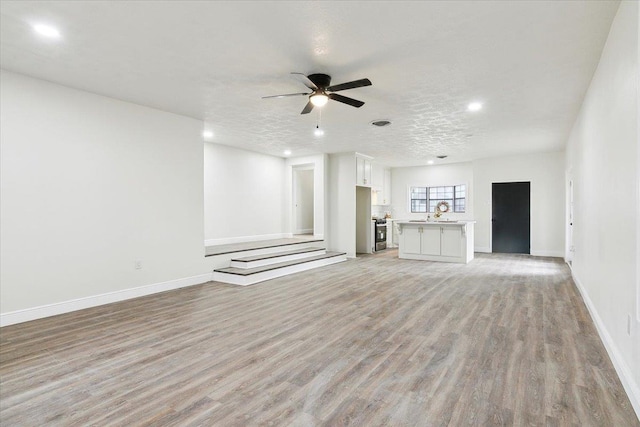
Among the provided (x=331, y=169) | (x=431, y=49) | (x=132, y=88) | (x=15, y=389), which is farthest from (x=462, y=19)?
(x=331, y=169)

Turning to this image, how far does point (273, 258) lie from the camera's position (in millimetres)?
6578

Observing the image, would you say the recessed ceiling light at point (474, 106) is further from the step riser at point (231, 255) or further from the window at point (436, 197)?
the window at point (436, 197)

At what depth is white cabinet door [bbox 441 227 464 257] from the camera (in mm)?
7613

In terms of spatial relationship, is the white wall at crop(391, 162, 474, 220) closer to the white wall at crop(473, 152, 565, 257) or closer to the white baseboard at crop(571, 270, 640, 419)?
the white wall at crop(473, 152, 565, 257)

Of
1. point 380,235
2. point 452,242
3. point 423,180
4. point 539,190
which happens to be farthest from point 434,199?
point 452,242

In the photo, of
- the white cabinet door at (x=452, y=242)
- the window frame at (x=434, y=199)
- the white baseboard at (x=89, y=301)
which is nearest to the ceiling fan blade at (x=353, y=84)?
the white baseboard at (x=89, y=301)

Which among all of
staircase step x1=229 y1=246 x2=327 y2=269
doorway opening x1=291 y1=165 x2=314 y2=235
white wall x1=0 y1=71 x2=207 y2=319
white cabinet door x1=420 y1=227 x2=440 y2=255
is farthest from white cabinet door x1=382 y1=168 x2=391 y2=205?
white wall x1=0 y1=71 x2=207 y2=319

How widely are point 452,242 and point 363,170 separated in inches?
112

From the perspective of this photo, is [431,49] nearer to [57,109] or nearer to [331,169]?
[57,109]

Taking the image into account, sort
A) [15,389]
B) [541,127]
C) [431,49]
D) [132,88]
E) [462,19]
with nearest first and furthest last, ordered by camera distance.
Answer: [15,389] → [462,19] → [431,49] → [132,88] → [541,127]

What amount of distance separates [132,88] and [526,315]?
543cm

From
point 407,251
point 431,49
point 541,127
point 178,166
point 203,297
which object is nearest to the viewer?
point 431,49

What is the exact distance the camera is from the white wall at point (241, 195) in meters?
7.35

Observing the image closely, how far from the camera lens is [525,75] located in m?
3.69
